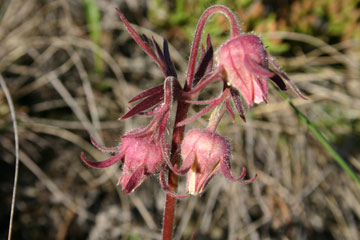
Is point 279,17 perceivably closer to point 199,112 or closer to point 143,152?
point 199,112

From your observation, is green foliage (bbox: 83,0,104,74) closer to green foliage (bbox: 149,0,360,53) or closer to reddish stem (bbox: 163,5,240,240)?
green foliage (bbox: 149,0,360,53)

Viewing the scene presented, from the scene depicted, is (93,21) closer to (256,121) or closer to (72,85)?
(72,85)

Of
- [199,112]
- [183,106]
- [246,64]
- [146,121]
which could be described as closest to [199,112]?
[199,112]

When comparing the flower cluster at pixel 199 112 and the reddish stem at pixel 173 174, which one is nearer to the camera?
the flower cluster at pixel 199 112

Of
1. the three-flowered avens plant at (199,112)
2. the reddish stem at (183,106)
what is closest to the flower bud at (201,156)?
the three-flowered avens plant at (199,112)

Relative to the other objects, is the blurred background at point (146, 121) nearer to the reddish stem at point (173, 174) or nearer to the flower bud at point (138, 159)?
the reddish stem at point (173, 174)

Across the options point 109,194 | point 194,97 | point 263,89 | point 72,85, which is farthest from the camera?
point 72,85

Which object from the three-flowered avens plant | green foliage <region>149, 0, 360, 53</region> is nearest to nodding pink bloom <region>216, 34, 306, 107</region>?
the three-flowered avens plant

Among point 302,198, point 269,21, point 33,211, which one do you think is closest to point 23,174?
point 33,211
